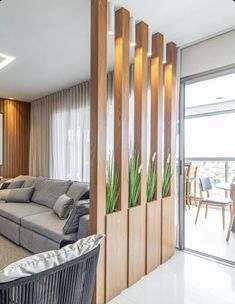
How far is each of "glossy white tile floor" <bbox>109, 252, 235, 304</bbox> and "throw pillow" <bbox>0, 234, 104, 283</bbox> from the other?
4.08 ft

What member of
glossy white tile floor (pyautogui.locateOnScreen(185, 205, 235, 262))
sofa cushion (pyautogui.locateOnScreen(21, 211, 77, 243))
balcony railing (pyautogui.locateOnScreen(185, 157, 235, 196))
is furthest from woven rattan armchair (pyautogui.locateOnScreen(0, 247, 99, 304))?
balcony railing (pyautogui.locateOnScreen(185, 157, 235, 196))

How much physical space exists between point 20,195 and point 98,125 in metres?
2.87

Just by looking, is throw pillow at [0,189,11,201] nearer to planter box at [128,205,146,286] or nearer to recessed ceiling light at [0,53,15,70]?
recessed ceiling light at [0,53,15,70]

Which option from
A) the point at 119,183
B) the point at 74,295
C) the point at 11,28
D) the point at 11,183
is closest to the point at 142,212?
the point at 119,183

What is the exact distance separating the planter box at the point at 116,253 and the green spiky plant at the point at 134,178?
0.72ft

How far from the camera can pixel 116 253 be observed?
208 cm

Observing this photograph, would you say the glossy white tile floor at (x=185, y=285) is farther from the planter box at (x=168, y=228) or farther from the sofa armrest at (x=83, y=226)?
the sofa armrest at (x=83, y=226)

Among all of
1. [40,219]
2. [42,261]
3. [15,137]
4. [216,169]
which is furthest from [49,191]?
[216,169]

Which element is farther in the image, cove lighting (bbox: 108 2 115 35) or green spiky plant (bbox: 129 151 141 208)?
green spiky plant (bbox: 129 151 141 208)

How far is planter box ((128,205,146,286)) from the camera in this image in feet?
7.30

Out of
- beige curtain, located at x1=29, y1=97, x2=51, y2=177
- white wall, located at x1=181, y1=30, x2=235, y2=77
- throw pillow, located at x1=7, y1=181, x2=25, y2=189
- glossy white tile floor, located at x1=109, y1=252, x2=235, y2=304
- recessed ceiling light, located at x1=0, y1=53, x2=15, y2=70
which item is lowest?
glossy white tile floor, located at x1=109, y1=252, x2=235, y2=304

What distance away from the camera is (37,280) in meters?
0.88

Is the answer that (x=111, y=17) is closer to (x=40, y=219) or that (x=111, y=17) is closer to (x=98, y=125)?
(x=98, y=125)

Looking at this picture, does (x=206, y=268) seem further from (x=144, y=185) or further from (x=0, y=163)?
(x=0, y=163)
